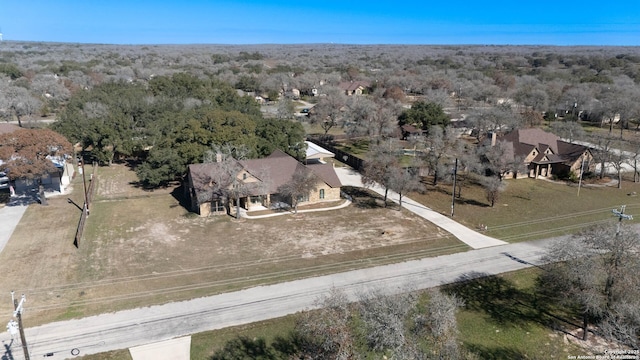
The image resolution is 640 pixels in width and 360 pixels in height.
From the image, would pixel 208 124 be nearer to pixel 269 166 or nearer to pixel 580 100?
pixel 269 166

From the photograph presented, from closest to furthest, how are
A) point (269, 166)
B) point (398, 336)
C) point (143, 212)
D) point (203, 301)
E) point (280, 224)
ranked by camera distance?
point (398, 336), point (203, 301), point (280, 224), point (143, 212), point (269, 166)

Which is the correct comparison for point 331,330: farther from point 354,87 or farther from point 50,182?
point 354,87

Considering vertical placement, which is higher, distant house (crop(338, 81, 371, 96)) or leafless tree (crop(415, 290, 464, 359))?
distant house (crop(338, 81, 371, 96))

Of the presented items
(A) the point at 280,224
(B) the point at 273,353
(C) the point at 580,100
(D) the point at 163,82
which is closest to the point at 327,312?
(B) the point at 273,353

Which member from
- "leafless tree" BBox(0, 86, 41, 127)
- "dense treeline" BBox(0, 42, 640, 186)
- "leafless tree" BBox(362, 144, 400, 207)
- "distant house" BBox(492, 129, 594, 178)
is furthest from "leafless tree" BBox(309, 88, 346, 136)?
"leafless tree" BBox(0, 86, 41, 127)

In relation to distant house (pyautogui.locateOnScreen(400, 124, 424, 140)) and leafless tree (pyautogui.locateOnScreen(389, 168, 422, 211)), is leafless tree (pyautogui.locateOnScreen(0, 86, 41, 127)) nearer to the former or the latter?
distant house (pyautogui.locateOnScreen(400, 124, 424, 140))

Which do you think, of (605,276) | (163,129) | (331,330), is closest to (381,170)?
(605,276)
